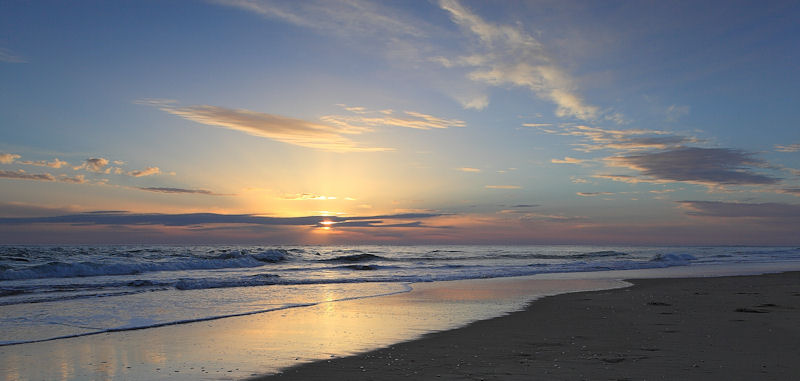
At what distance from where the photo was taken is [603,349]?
8562 millimetres

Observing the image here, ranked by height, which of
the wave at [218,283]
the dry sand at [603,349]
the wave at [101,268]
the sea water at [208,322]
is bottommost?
the wave at [101,268]

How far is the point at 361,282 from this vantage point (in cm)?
2497

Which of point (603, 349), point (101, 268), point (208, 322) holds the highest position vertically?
point (603, 349)

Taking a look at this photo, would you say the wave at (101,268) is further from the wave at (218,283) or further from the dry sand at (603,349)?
the dry sand at (603,349)

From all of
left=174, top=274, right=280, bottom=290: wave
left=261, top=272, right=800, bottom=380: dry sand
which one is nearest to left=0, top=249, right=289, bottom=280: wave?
left=174, top=274, right=280, bottom=290: wave

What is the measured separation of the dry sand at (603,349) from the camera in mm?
7027

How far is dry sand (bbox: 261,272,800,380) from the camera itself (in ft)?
23.1

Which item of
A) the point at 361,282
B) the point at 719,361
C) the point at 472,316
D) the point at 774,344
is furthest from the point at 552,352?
the point at 361,282

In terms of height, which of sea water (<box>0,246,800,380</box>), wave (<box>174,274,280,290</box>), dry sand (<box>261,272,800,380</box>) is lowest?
wave (<box>174,274,280,290</box>)

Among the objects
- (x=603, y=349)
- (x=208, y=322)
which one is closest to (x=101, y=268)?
(x=208, y=322)

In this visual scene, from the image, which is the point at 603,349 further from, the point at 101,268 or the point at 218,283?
the point at 101,268

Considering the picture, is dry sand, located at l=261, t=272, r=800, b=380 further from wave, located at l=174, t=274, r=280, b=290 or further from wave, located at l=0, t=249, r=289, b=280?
wave, located at l=0, t=249, r=289, b=280

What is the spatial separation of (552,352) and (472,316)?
4625 millimetres

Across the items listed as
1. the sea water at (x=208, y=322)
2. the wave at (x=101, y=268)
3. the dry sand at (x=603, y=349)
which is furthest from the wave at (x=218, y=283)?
the dry sand at (x=603, y=349)
